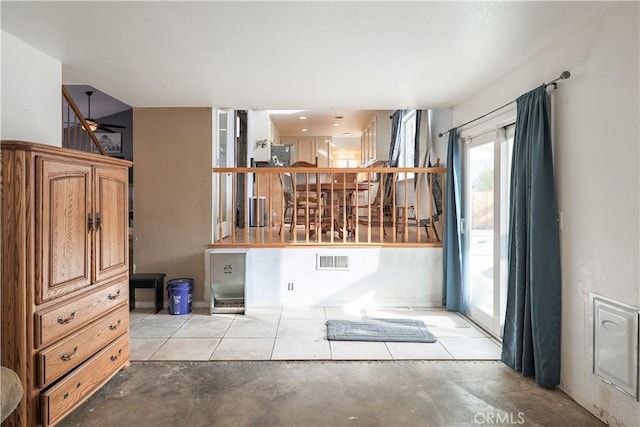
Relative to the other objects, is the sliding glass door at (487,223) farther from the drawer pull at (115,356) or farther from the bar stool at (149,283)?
the bar stool at (149,283)

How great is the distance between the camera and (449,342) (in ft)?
11.0

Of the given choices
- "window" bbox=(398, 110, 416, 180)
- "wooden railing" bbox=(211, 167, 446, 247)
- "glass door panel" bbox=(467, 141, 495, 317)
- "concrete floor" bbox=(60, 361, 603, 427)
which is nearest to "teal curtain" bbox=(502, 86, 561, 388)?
"concrete floor" bbox=(60, 361, 603, 427)

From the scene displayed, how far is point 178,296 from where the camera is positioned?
A: 13.7 feet

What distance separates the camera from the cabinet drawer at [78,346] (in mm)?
1971

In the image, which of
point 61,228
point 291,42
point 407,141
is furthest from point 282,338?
point 407,141

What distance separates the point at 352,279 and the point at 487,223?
1648 millimetres

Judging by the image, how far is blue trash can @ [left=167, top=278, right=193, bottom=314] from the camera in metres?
4.19

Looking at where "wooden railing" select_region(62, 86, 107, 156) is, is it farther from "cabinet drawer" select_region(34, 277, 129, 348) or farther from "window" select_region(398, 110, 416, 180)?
"window" select_region(398, 110, 416, 180)

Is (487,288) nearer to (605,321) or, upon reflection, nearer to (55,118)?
(605,321)

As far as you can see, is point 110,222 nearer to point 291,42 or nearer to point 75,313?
point 75,313

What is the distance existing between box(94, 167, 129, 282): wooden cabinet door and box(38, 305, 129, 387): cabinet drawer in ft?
1.04

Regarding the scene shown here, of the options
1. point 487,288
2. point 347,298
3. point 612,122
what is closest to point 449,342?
point 487,288

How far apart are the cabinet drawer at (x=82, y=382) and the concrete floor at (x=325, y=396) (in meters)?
0.09

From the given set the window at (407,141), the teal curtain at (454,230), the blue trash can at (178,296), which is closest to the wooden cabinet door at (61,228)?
the blue trash can at (178,296)
